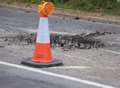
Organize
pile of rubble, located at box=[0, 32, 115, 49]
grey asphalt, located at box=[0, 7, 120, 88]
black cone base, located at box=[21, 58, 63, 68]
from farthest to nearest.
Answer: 1. pile of rubble, located at box=[0, 32, 115, 49]
2. black cone base, located at box=[21, 58, 63, 68]
3. grey asphalt, located at box=[0, 7, 120, 88]

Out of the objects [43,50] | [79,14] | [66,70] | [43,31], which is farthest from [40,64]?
[79,14]

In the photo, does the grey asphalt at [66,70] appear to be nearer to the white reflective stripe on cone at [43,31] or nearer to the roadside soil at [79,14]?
the white reflective stripe on cone at [43,31]

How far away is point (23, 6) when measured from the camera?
905 inches

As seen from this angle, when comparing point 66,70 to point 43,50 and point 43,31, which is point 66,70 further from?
point 43,31

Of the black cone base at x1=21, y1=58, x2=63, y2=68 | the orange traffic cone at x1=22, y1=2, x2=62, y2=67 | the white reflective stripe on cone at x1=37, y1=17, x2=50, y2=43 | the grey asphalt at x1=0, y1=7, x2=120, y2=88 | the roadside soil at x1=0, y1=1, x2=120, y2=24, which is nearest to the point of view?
the grey asphalt at x1=0, y1=7, x2=120, y2=88

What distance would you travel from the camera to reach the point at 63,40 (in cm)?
1330

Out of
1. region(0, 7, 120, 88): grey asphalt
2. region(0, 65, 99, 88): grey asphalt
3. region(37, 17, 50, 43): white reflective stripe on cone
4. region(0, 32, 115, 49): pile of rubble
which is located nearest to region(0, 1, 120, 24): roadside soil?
region(0, 7, 120, 88): grey asphalt

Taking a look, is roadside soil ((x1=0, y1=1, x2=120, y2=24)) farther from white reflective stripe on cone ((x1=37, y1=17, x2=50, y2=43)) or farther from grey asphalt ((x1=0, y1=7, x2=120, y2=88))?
white reflective stripe on cone ((x1=37, y1=17, x2=50, y2=43))

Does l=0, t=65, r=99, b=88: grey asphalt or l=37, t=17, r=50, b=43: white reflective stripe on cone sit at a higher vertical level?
l=37, t=17, r=50, b=43: white reflective stripe on cone

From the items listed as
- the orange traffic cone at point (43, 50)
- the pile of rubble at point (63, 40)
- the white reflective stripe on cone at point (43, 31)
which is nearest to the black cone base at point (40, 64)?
the orange traffic cone at point (43, 50)

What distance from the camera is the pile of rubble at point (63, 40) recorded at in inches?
500

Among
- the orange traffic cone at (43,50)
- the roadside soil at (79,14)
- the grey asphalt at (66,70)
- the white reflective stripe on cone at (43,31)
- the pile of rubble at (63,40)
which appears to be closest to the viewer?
the grey asphalt at (66,70)

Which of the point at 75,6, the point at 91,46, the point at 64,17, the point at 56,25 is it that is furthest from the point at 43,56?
the point at 75,6

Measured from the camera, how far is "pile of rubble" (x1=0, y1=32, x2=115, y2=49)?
12.7 metres
